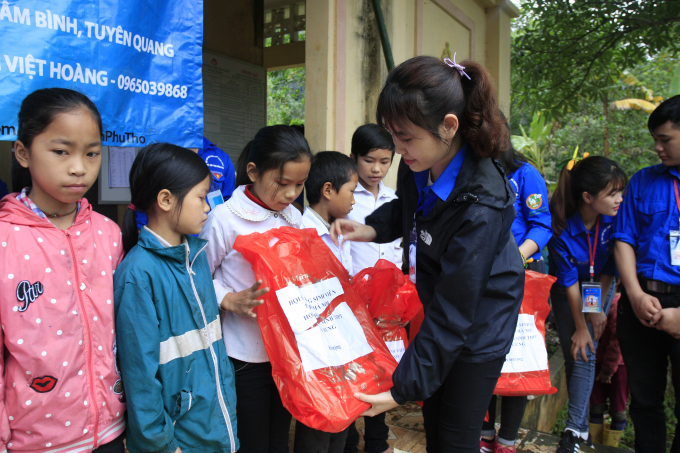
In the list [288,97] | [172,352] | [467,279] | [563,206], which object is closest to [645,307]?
[563,206]

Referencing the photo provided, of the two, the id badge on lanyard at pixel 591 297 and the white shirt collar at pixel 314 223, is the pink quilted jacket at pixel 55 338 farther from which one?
the id badge on lanyard at pixel 591 297

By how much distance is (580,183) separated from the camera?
3176 mm

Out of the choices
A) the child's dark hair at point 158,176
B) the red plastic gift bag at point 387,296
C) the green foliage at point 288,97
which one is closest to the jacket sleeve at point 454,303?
the red plastic gift bag at point 387,296

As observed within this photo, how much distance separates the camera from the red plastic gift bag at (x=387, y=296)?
2146 mm

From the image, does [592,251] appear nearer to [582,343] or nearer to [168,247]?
[582,343]

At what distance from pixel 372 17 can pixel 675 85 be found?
270 inches

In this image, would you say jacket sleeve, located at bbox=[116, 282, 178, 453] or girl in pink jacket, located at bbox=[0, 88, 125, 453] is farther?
jacket sleeve, located at bbox=[116, 282, 178, 453]

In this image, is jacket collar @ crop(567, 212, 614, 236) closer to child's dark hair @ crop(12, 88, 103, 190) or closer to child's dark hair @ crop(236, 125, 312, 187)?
child's dark hair @ crop(236, 125, 312, 187)

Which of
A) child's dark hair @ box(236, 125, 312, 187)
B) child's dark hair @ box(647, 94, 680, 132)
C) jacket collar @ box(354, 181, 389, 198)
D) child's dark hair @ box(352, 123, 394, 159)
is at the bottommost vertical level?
jacket collar @ box(354, 181, 389, 198)

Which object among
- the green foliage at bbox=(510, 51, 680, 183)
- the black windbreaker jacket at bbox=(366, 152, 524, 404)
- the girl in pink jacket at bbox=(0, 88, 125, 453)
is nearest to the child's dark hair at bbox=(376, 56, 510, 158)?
the black windbreaker jacket at bbox=(366, 152, 524, 404)

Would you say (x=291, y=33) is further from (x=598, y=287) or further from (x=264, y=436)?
(x=264, y=436)

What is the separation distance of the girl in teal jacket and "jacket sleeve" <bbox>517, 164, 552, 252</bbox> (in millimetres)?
2040

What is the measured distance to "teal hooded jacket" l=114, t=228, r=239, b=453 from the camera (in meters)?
1.58

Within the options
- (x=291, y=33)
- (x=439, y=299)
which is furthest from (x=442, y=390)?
(x=291, y=33)
